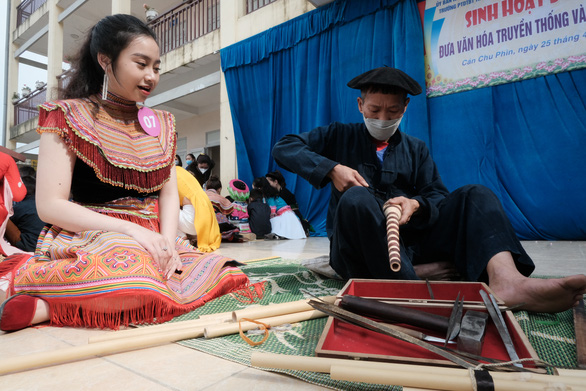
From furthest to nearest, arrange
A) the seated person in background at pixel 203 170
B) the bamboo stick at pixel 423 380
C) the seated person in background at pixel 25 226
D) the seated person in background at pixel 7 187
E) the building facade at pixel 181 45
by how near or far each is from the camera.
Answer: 1. the building facade at pixel 181 45
2. the seated person in background at pixel 203 170
3. the seated person in background at pixel 25 226
4. the seated person in background at pixel 7 187
5. the bamboo stick at pixel 423 380

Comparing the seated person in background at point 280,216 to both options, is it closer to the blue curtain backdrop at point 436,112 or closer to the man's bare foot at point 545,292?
the blue curtain backdrop at point 436,112

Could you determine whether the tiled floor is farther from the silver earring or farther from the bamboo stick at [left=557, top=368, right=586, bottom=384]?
the silver earring

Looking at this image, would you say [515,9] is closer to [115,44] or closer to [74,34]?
[115,44]

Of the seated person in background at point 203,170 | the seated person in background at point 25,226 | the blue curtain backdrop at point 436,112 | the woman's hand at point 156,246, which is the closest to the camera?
the woman's hand at point 156,246

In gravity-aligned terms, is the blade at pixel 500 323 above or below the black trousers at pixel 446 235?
below

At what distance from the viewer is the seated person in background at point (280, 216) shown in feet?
14.8

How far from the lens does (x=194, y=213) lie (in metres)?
2.98

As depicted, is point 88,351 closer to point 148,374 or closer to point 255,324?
point 148,374

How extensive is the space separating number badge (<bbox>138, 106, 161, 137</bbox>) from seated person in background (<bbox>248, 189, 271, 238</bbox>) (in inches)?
123

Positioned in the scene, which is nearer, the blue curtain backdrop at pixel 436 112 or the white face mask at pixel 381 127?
the white face mask at pixel 381 127

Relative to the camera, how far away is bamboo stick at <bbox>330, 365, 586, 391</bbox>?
47 cm

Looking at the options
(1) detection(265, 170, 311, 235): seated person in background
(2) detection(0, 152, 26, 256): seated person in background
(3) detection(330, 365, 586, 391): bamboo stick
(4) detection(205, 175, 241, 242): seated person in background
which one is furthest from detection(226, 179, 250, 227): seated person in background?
(3) detection(330, 365, 586, 391): bamboo stick

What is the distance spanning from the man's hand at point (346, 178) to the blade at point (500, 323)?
528mm

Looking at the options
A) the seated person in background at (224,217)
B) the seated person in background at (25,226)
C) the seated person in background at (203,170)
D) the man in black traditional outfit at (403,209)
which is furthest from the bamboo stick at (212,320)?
the seated person in background at (203,170)
